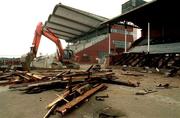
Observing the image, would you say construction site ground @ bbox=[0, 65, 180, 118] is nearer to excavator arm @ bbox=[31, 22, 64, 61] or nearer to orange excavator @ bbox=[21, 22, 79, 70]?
orange excavator @ bbox=[21, 22, 79, 70]

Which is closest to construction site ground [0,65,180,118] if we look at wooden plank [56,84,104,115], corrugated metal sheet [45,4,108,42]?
wooden plank [56,84,104,115]

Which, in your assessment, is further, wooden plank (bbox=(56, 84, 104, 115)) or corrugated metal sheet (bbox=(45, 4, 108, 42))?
corrugated metal sheet (bbox=(45, 4, 108, 42))

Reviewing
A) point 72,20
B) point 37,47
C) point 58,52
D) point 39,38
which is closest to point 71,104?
point 37,47

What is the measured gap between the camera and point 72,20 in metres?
33.9

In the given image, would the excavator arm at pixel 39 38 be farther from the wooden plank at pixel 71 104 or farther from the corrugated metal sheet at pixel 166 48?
the wooden plank at pixel 71 104

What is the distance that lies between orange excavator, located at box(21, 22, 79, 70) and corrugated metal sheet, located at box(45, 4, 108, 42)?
12.8m

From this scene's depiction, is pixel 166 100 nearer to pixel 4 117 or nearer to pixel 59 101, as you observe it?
pixel 59 101

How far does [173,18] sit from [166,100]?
45.4ft

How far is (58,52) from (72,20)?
55.4 ft

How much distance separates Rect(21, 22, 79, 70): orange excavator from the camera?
13.0 m

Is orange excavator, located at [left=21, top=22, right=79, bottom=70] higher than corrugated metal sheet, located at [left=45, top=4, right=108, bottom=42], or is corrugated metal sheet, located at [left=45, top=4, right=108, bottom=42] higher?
corrugated metal sheet, located at [left=45, top=4, right=108, bottom=42]

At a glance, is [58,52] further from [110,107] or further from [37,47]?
[110,107]

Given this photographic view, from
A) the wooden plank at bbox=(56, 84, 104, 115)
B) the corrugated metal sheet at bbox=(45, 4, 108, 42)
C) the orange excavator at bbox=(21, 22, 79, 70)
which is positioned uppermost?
the corrugated metal sheet at bbox=(45, 4, 108, 42)

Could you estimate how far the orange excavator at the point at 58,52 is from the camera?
13.0 metres
